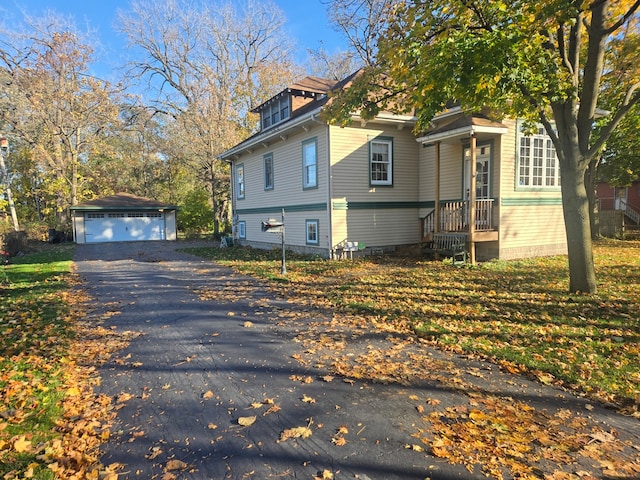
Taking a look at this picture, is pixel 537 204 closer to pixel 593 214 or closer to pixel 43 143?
pixel 593 214

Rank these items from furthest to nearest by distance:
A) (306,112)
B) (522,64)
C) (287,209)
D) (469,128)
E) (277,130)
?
(287,209), (306,112), (277,130), (469,128), (522,64)

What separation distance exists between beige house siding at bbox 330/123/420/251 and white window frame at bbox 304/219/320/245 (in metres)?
0.98

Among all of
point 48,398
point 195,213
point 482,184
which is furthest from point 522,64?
point 195,213

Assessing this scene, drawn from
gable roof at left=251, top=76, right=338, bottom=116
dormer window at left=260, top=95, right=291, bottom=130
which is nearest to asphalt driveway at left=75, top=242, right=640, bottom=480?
dormer window at left=260, top=95, right=291, bottom=130

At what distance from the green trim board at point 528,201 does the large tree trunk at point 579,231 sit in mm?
4367

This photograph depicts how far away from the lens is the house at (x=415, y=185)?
12.0 meters

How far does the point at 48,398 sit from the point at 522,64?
7.82 meters

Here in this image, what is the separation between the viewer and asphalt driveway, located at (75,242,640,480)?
2623mm

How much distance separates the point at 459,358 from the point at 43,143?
33.9 m

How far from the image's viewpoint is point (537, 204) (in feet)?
42.0

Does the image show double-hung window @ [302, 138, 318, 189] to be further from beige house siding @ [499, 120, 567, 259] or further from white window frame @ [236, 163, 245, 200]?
white window frame @ [236, 163, 245, 200]

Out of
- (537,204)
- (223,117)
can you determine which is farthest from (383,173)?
(223,117)

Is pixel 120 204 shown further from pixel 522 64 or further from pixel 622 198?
pixel 622 198

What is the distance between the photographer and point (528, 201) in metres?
12.6
